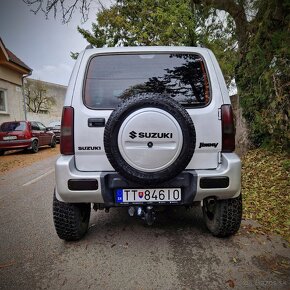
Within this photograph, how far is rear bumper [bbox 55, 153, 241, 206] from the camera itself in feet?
8.25

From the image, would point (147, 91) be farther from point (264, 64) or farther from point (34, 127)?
point (34, 127)

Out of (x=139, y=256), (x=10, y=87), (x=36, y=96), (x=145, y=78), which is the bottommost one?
(x=139, y=256)

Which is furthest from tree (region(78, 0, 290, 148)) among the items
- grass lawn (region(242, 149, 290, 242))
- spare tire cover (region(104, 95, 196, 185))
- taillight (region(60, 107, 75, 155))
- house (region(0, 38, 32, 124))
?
house (region(0, 38, 32, 124))

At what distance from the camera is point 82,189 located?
253cm

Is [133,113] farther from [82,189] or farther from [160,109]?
[82,189]

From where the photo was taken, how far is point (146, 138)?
238cm

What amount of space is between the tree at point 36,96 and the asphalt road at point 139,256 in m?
30.2

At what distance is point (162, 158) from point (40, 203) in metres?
3.03

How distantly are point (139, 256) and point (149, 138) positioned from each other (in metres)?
1.19

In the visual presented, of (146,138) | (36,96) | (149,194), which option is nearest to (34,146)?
(149,194)

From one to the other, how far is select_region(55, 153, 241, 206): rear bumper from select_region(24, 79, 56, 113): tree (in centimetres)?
3096

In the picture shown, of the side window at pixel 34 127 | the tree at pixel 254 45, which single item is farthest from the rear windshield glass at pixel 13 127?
the tree at pixel 254 45

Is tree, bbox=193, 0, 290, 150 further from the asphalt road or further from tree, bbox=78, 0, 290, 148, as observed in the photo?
the asphalt road

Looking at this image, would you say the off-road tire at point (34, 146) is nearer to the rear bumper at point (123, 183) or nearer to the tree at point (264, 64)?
the tree at point (264, 64)
